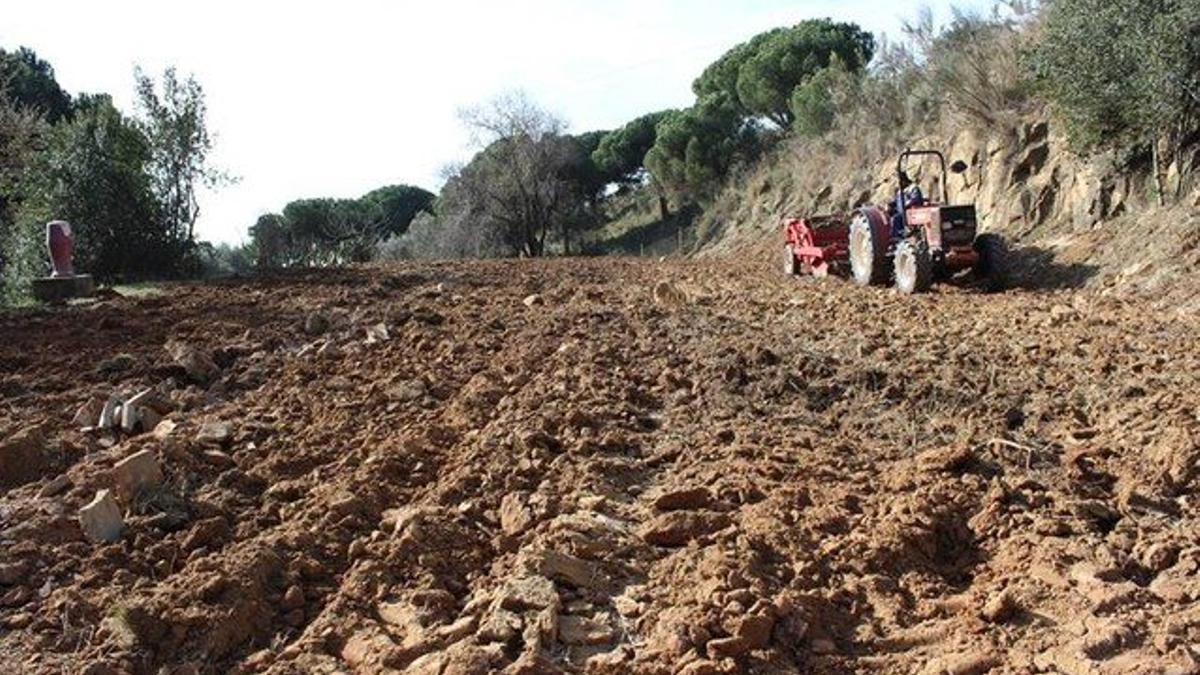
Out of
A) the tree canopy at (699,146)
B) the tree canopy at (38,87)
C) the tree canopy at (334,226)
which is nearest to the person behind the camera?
the tree canopy at (38,87)

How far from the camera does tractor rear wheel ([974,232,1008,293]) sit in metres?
11.5

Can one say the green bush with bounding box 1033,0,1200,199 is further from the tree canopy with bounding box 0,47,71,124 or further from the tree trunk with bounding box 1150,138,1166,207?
the tree canopy with bounding box 0,47,71,124

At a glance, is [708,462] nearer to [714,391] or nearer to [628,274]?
[714,391]

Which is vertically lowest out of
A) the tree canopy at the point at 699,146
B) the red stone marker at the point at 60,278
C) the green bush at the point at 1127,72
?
the red stone marker at the point at 60,278

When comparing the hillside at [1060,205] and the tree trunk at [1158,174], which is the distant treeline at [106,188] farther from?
the tree trunk at [1158,174]

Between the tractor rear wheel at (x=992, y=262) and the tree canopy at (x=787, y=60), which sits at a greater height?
the tree canopy at (x=787, y=60)

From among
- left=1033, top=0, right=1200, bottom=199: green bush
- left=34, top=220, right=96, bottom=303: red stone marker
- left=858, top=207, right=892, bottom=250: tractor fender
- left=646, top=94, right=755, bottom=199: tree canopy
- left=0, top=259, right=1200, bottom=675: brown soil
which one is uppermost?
left=646, top=94, right=755, bottom=199: tree canopy

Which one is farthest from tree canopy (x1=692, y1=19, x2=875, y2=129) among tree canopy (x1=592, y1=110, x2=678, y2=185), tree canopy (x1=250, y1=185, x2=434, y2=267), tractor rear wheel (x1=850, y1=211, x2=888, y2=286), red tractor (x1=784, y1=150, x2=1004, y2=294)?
tractor rear wheel (x1=850, y1=211, x2=888, y2=286)

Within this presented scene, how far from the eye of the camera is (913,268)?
37.3 ft

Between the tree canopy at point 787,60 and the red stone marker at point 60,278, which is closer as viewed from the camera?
the red stone marker at point 60,278

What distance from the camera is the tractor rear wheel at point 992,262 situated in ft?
37.7

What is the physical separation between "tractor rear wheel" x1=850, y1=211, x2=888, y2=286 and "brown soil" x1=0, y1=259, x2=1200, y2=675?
12.8 ft

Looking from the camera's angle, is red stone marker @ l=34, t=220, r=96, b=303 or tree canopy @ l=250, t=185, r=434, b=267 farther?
tree canopy @ l=250, t=185, r=434, b=267

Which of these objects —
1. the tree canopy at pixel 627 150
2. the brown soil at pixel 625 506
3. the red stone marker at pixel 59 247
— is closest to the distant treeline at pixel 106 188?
the red stone marker at pixel 59 247
